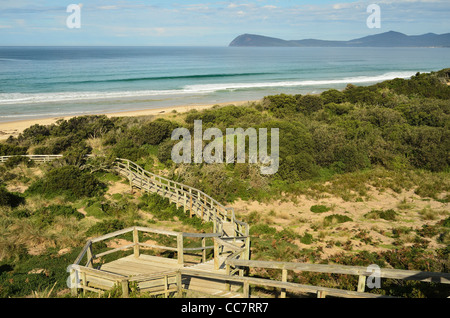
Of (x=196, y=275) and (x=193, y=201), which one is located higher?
(x=196, y=275)

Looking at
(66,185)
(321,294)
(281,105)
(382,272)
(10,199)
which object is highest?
(281,105)

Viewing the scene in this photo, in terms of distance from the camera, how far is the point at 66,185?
628 inches

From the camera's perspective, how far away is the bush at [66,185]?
15.7 metres

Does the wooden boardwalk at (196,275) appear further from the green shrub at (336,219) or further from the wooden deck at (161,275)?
the green shrub at (336,219)

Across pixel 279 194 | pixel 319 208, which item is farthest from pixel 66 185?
pixel 319 208

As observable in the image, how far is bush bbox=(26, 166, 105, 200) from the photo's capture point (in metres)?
15.7

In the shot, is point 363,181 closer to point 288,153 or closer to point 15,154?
point 288,153

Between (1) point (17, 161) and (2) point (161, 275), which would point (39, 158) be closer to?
(1) point (17, 161)

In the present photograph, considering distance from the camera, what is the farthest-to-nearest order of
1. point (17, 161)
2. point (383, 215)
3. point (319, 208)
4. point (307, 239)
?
point (17, 161), point (319, 208), point (383, 215), point (307, 239)

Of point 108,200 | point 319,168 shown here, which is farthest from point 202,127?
point 108,200

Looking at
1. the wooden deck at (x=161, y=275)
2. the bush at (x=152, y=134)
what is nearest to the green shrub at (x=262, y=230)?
the wooden deck at (x=161, y=275)

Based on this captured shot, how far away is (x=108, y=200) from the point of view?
51.5 feet
